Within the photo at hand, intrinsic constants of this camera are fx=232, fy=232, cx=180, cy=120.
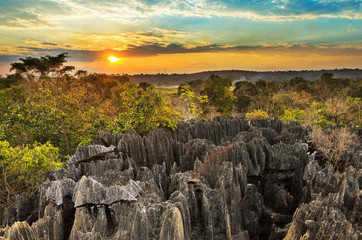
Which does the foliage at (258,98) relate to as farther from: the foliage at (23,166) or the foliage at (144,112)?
the foliage at (23,166)

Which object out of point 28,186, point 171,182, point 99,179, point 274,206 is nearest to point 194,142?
point 171,182

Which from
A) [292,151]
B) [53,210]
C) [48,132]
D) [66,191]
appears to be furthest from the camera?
[48,132]

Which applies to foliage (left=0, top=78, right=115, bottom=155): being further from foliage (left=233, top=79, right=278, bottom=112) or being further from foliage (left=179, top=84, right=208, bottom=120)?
foliage (left=233, top=79, right=278, bottom=112)

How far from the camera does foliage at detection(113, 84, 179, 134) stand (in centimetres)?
2609

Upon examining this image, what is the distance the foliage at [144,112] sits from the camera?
26.1m

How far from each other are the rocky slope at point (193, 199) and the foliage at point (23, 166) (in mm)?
3525

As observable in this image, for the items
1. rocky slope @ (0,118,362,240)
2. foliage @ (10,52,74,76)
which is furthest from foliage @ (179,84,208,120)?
foliage @ (10,52,74,76)

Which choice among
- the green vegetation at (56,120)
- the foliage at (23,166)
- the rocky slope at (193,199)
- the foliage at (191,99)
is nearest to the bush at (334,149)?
the green vegetation at (56,120)

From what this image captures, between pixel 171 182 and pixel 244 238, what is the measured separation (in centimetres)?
548

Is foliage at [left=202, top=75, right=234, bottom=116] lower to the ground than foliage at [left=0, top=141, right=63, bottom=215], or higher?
higher

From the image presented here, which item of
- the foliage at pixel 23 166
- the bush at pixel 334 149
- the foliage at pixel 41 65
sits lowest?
the foliage at pixel 23 166

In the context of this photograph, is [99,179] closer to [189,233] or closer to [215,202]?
[189,233]

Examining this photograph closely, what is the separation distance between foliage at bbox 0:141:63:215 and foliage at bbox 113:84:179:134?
27.9 feet

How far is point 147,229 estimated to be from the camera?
1055 centimetres
